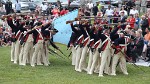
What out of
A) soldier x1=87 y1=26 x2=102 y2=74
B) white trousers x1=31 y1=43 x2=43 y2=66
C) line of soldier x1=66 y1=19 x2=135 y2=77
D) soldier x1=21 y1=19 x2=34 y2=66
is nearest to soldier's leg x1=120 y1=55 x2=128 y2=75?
line of soldier x1=66 y1=19 x2=135 y2=77

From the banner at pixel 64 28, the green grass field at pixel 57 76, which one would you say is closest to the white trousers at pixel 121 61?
the green grass field at pixel 57 76

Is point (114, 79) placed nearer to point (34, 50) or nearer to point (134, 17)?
point (34, 50)

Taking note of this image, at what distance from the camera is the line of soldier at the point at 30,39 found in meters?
17.9

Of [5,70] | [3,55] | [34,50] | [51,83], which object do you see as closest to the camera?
[51,83]

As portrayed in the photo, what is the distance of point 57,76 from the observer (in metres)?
15.5

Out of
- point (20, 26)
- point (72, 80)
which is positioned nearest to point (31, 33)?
point (20, 26)

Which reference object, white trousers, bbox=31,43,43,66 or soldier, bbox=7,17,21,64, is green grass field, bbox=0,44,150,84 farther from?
soldier, bbox=7,17,21,64

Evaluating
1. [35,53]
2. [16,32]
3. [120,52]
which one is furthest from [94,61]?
[16,32]

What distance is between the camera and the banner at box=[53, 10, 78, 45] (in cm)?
2467

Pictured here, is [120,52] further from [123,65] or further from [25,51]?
[25,51]

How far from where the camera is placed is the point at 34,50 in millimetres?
18219

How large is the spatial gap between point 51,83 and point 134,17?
10.4m

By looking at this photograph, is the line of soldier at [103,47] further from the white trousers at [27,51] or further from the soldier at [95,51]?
the white trousers at [27,51]

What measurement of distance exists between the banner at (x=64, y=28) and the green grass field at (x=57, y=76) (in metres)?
6.22
